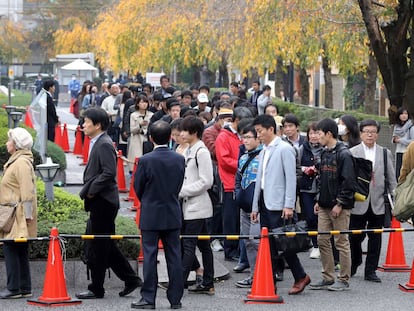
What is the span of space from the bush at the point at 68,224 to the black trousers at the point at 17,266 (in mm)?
487

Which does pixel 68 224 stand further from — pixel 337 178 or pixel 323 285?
pixel 337 178

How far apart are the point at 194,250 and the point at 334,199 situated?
151 centimetres

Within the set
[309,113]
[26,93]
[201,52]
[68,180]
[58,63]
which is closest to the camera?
[68,180]

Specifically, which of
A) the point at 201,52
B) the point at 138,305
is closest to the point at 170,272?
the point at 138,305

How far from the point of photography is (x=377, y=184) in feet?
37.5

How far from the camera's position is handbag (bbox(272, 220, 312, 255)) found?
1012 centimetres

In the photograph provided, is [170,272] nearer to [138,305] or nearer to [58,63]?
[138,305]

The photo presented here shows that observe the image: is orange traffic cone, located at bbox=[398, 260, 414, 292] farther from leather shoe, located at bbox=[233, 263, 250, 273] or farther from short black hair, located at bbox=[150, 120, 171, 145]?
short black hair, located at bbox=[150, 120, 171, 145]

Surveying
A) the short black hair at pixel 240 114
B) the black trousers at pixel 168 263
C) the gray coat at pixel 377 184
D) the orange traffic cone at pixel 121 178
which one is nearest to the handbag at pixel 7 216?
the black trousers at pixel 168 263

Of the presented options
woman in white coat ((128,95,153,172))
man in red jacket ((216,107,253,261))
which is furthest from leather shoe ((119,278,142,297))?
woman in white coat ((128,95,153,172))

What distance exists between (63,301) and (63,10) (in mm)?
73557

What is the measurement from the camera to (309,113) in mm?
31984

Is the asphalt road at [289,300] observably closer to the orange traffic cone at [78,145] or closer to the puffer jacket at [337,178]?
the puffer jacket at [337,178]

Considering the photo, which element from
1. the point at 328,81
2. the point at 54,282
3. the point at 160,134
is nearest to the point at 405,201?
the point at 160,134
